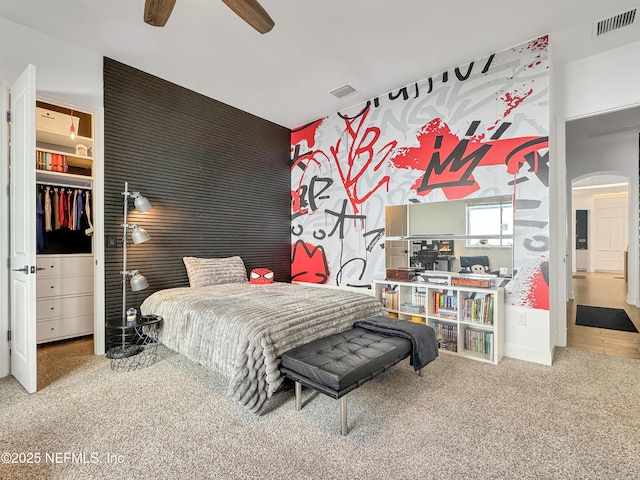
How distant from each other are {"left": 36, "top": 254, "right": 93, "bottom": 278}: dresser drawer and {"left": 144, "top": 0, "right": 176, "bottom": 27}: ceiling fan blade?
8.93ft

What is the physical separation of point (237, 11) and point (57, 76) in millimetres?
2215

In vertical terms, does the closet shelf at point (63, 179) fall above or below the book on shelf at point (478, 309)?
above

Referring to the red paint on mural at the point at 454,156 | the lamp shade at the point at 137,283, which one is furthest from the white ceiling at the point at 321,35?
the lamp shade at the point at 137,283

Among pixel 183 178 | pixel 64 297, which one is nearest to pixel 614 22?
pixel 183 178

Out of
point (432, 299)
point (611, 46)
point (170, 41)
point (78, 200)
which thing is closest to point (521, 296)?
point (432, 299)

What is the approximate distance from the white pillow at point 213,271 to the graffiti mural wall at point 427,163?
1.27 m

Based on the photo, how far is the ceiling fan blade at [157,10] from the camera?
1.86m

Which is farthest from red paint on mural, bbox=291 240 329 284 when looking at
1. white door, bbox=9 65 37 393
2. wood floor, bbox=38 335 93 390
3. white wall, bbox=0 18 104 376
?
white door, bbox=9 65 37 393

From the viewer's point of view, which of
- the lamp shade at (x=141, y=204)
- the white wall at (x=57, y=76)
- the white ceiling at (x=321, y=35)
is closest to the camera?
the white ceiling at (x=321, y=35)

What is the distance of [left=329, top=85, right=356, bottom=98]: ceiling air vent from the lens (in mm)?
3850

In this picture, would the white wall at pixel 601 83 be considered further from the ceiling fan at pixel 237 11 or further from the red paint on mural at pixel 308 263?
the red paint on mural at pixel 308 263

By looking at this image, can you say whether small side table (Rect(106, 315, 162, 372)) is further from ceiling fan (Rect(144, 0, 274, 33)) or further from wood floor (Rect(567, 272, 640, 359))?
wood floor (Rect(567, 272, 640, 359))

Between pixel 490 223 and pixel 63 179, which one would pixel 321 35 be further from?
pixel 63 179

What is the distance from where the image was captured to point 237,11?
6.29ft
